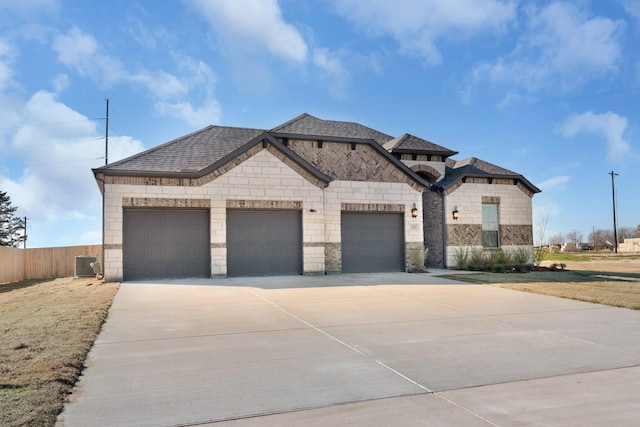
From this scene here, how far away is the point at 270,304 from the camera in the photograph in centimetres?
1025

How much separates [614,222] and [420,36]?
48.3 meters

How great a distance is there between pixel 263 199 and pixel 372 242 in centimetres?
486

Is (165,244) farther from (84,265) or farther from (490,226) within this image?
(490,226)

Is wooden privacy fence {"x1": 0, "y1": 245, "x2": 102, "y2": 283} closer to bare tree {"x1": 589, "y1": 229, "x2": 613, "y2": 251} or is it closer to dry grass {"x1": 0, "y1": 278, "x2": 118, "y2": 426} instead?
dry grass {"x1": 0, "y1": 278, "x2": 118, "y2": 426}

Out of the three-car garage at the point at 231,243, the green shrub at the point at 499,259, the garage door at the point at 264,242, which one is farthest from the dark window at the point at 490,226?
the garage door at the point at 264,242

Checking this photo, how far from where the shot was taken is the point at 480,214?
21203mm

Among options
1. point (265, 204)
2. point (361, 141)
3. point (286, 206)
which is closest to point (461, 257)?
point (361, 141)

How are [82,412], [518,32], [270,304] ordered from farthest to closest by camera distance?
[518,32]
[270,304]
[82,412]

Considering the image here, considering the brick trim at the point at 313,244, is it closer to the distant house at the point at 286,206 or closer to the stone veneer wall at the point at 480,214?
the distant house at the point at 286,206

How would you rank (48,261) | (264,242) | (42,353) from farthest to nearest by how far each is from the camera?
(48,261) < (264,242) < (42,353)

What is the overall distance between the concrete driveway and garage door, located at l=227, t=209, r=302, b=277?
6471 mm

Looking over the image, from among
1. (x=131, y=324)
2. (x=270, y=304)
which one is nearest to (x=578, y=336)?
(x=270, y=304)

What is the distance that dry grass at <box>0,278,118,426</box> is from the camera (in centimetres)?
404

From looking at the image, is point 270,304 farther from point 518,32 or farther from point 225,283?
point 518,32
